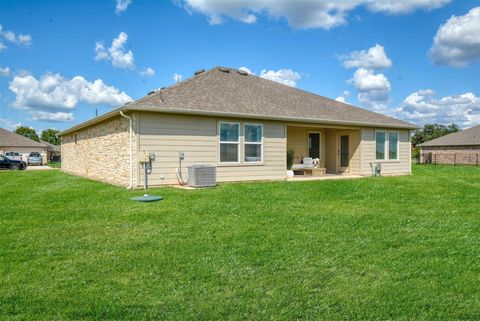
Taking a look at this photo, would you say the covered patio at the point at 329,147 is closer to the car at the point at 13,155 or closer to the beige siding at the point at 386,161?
the beige siding at the point at 386,161

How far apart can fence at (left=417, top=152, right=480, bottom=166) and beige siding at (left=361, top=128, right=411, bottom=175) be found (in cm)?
1964

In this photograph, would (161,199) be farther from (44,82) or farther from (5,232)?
(44,82)

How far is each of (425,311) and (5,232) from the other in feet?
19.1

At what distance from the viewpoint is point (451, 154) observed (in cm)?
3584

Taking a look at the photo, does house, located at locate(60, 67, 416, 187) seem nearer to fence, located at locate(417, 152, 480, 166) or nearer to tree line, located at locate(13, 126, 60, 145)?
fence, located at locate(417, 152, 480, 166)

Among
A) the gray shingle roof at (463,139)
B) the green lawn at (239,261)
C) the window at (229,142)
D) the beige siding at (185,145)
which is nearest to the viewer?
the green lawn at (239,261)

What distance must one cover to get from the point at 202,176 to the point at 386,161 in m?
10.0

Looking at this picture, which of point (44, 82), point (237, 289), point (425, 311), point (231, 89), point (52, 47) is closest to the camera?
point (425, 311)

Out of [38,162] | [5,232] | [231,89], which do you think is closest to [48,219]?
[5,232]

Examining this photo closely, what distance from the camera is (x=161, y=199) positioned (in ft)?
28.8

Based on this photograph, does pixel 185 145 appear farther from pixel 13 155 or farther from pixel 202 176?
pixel 13 155

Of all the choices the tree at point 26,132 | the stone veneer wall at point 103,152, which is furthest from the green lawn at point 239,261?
the tree at point 26,132

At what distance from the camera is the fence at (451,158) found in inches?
1320

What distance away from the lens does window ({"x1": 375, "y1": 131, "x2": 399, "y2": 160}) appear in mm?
16812
